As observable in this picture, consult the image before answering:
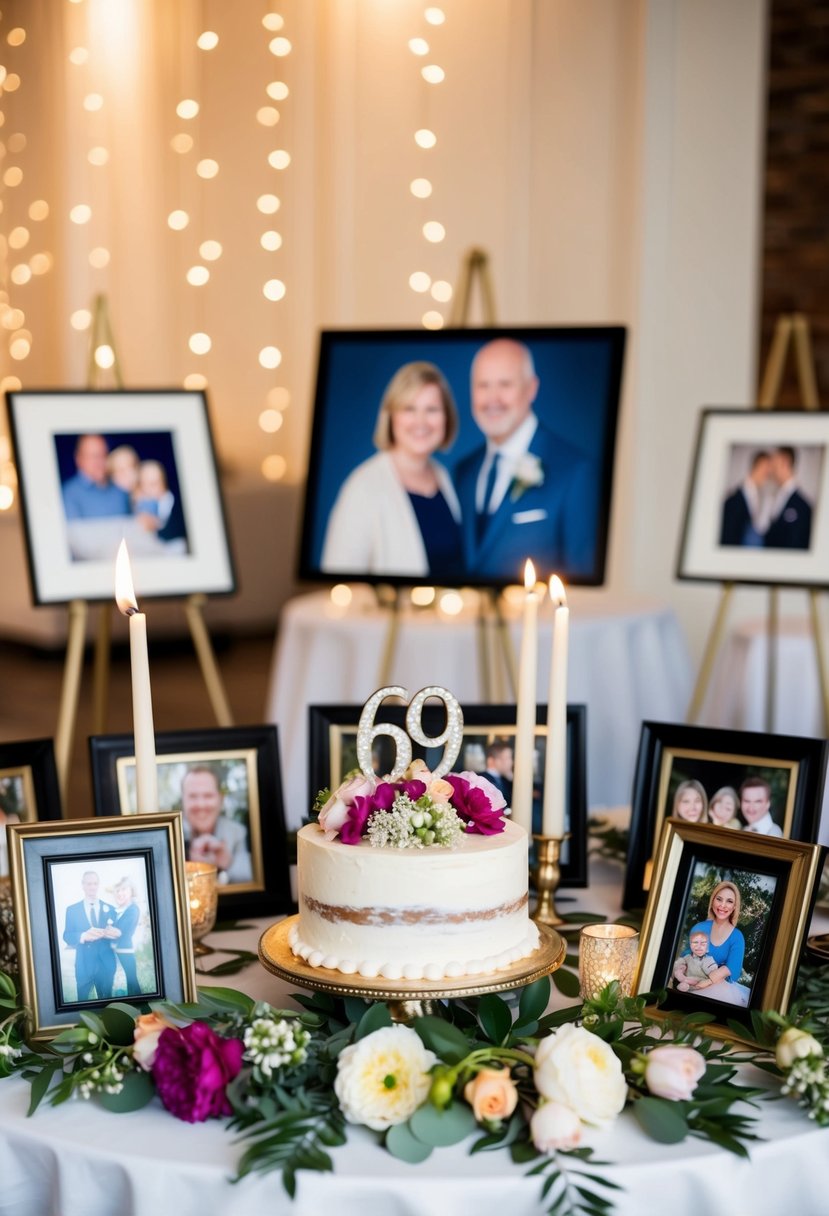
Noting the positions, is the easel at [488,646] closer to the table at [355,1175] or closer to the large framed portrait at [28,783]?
the large framed portrait at [28,783]

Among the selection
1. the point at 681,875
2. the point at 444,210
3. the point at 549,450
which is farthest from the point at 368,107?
the point at 681,875

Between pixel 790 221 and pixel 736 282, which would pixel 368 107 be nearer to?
pixel 736 282

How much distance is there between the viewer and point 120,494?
3398mm

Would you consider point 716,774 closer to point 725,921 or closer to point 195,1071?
point 725,921

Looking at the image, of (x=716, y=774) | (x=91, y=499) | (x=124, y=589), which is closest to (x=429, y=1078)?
(x=124, y=589)

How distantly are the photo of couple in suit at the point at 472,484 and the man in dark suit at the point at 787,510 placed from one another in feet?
2.09

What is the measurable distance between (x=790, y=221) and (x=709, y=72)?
14.3ft

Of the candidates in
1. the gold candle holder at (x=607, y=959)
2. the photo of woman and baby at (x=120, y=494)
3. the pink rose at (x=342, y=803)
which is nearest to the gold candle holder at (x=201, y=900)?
the pink rose at (x=342, y=803)

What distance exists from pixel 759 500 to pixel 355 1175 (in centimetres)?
295

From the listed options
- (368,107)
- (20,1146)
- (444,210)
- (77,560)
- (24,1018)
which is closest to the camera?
(20,1146)

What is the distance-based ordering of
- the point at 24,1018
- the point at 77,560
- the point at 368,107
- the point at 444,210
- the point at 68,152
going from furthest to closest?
1. the point at 68,152
2. the point at 368,107
3. the point at 444,210
4. the point at 77,560
5. the point at 24,1018

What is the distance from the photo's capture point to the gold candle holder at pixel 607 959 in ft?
4.91

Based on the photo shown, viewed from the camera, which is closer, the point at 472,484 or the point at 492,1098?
the point at 492,1098

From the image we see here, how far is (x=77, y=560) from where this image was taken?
3.34 m
